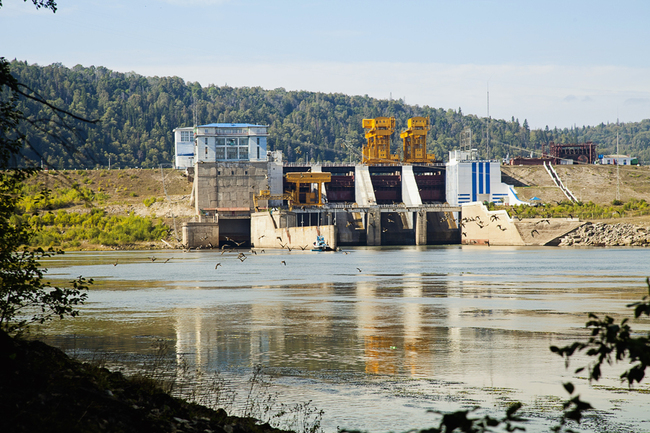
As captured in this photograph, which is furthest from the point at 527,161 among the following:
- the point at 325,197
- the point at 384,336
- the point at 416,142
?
the point at 384,336

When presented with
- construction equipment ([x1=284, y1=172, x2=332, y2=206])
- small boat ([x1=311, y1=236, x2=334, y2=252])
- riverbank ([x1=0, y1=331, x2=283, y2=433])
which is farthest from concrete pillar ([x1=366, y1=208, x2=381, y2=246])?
riverbank ([x1=0, y1=331, x2=283, y2=433])

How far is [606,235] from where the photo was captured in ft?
363

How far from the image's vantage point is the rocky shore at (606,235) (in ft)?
358

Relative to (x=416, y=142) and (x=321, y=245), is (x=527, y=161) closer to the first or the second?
(x=416, y=142)

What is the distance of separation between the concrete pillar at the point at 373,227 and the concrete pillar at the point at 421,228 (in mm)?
6876

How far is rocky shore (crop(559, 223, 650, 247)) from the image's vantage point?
358 feet

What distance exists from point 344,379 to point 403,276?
1506 inches

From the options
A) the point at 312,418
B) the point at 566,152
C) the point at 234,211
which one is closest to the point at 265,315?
the point at 312,418

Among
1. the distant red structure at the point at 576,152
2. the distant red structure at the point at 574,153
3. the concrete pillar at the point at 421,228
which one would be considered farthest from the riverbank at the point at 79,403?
the distant red structure at the point at 576,152

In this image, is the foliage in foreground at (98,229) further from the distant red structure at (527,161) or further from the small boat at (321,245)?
the distant red structure at (527,161)

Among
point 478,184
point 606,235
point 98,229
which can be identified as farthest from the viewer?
point 478,184

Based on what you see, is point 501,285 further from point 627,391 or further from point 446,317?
point 627,391

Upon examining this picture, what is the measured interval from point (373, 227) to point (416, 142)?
3655 cm

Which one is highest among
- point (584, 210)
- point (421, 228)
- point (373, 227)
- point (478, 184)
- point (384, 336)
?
point (478, 184)
